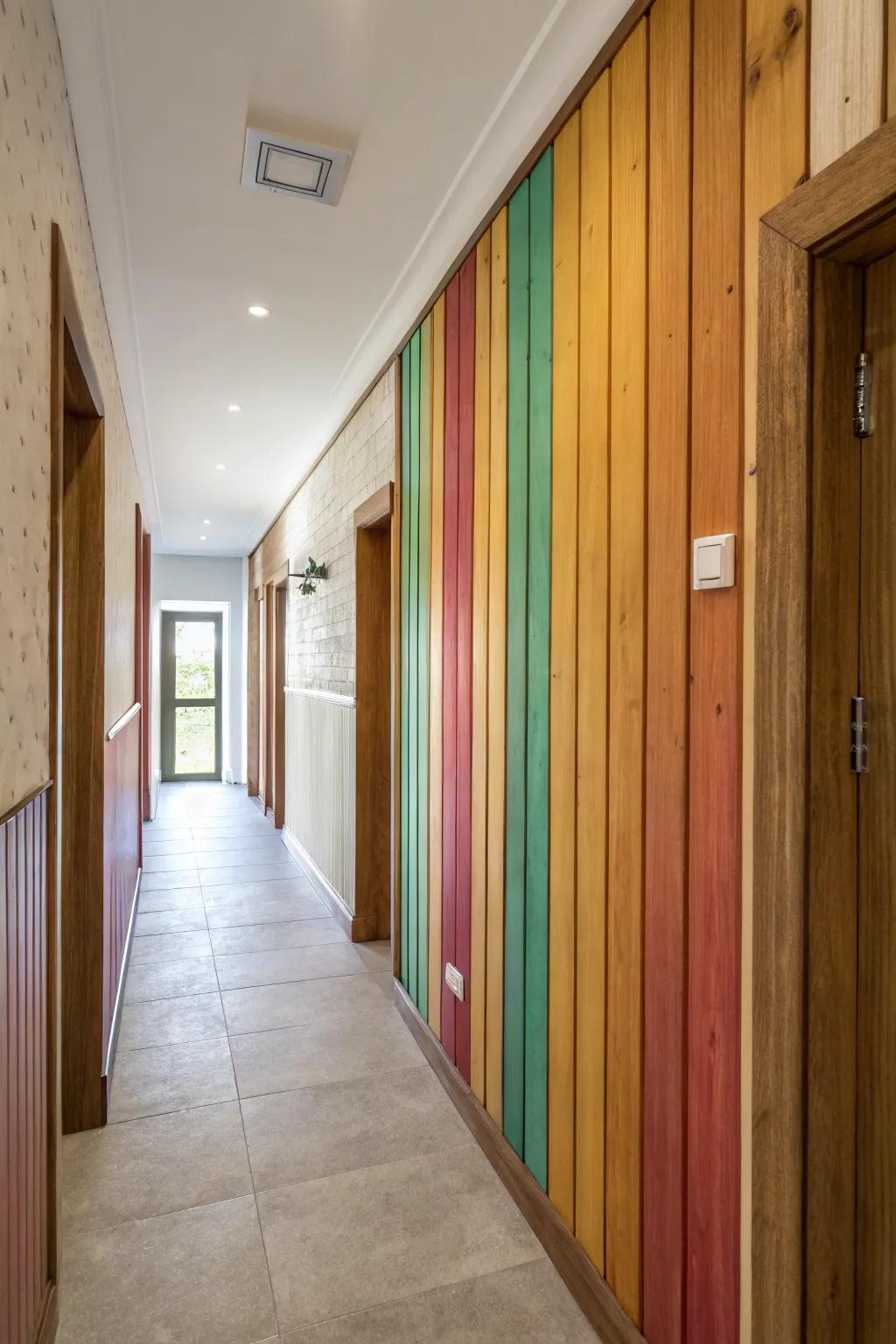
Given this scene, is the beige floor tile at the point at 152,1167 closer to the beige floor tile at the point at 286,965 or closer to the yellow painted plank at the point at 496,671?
the yellow painted plank at the point at 496,671

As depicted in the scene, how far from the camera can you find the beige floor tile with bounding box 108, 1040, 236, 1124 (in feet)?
8.25

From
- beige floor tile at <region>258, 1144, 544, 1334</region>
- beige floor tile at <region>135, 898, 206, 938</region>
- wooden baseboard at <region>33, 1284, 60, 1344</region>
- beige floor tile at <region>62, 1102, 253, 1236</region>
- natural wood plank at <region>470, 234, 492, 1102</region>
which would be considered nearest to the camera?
wooden baseboard at <region>33, 1284, 60, 1344</region>

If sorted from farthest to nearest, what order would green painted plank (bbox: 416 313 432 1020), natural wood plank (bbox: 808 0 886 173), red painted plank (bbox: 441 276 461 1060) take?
1. green painted plank (bbox: 416 313 432 1020)
2. red painted plank (bbox: 441 276 461 1060)
3. natural wood plank (bbox: 808 0 886 173)

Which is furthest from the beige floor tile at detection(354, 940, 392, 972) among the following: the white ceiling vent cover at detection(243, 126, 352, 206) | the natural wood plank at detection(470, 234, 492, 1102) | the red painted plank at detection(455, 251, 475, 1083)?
the white ceiling vent cover at detection(243, 126, 352, 206)

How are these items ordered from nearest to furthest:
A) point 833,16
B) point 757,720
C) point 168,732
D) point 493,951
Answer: point 833,16 → point 757,720 → point 493,951 → point 168,732

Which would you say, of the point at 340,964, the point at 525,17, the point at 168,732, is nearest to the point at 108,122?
the point at 525,17

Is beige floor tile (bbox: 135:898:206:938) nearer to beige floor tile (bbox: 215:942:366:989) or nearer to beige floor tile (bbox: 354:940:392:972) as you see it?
beige floor tile (bbox: 215:942:366:989)

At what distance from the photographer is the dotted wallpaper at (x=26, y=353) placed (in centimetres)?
127

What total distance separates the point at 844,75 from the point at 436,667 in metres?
1.94

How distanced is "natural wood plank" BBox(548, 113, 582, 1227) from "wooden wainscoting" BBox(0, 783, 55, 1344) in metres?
1.11

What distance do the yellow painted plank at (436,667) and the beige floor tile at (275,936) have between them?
1354 millimetres

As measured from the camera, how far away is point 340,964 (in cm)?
367

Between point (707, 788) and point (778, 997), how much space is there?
1.11 ft

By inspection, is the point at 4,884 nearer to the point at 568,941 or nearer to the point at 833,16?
the point at 568,941
